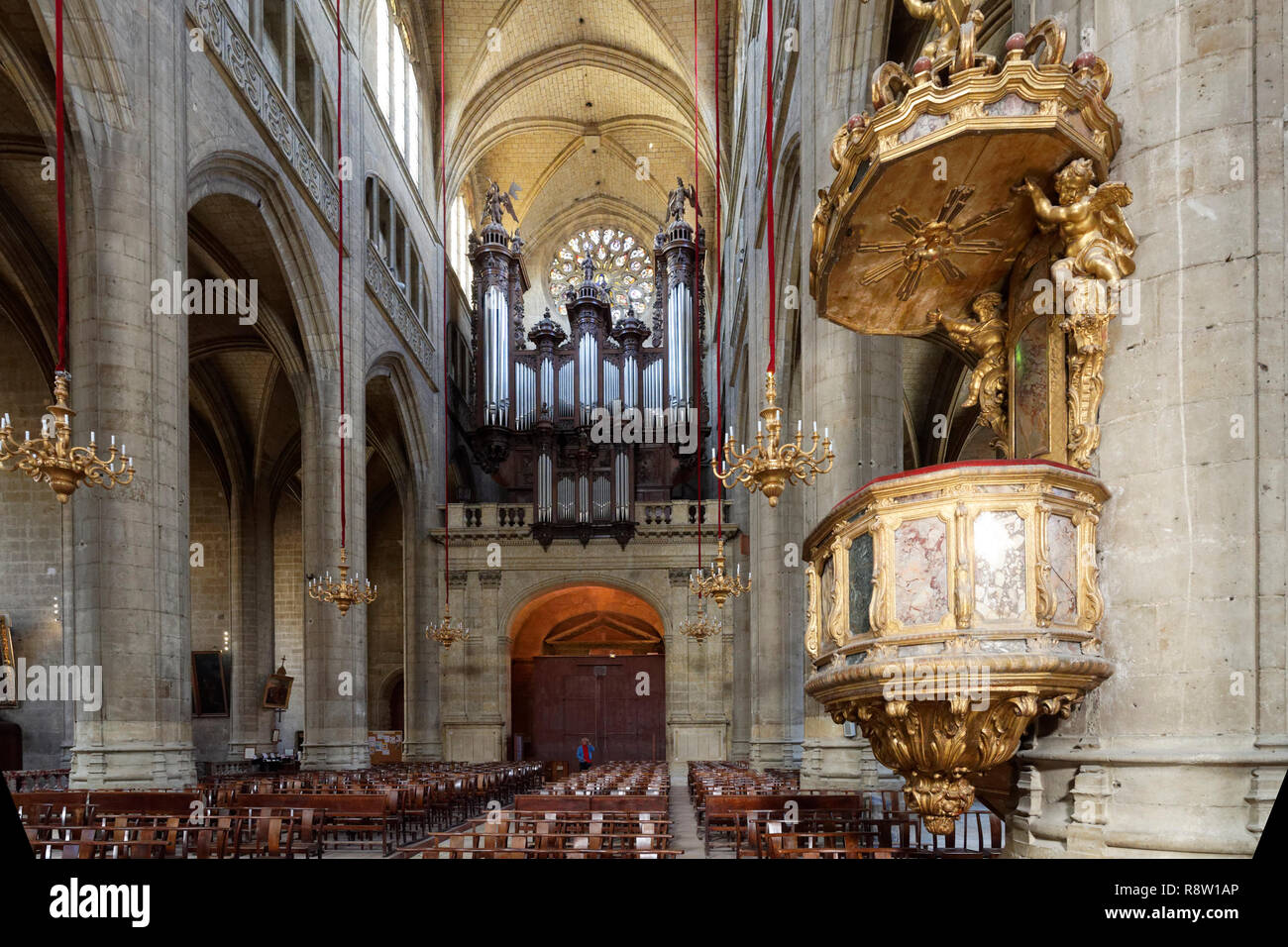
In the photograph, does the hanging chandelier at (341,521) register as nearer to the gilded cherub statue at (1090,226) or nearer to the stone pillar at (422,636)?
the stone pillar at (422,636)

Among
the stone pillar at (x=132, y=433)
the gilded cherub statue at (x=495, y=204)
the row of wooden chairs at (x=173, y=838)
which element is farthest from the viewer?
the gilded cherub statue at (x=495, y=204)

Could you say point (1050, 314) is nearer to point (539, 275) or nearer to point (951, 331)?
point (951, 331)

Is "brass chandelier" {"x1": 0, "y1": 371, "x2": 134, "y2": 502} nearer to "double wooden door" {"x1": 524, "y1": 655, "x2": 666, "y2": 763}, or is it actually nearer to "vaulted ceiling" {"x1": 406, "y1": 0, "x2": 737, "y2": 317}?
"vaulted ceiling" {"x1": 406, "y1": 0, "x2": 737, "y2": 317}

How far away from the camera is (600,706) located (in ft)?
98.2

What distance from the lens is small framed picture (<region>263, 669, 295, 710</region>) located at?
2645cm

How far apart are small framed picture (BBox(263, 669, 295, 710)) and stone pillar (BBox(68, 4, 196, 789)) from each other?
15999 mm

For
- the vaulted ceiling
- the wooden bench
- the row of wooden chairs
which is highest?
the vaulted ceiling

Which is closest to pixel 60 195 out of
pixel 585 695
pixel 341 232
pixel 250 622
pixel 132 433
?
pixel 132 433

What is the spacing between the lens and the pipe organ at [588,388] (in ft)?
90.6

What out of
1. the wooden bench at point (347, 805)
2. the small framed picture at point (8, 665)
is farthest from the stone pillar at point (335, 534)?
the wooden bench at point (347, 805)

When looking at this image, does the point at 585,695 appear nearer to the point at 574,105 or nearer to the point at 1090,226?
the point at 574,105

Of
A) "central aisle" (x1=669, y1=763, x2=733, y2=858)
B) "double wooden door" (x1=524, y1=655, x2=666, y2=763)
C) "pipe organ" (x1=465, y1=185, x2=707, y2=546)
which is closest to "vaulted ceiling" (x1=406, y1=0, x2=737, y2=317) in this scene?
"pipe organ" (x1=465, y1=185, x2=707, y2=546)

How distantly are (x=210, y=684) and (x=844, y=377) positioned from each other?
67.7 ft

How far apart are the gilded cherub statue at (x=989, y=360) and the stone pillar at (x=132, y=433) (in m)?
8.24
